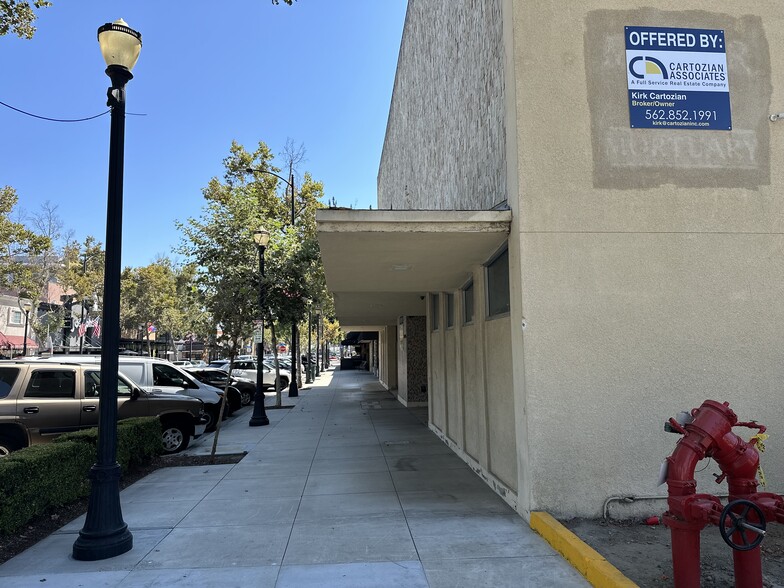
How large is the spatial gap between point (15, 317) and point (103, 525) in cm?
5284

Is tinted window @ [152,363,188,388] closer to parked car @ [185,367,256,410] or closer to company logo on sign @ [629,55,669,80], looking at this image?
parked car @ [185,367,256,410]

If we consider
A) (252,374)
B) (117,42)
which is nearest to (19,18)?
(117,42)

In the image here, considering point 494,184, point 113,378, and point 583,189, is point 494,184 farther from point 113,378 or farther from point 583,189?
point 113,378

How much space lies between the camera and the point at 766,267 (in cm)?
577

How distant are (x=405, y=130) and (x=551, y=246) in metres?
12.9

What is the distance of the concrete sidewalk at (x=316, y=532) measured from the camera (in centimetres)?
434

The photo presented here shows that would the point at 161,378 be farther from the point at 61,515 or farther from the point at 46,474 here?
the point at 46,474

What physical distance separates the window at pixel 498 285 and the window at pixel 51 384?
23.2ft

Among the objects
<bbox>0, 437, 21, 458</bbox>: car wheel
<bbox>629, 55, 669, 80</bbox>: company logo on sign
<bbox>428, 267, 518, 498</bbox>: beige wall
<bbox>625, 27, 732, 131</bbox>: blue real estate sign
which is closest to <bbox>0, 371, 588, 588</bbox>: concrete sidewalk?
<bbox>428, 267, 518, 498</bbox>: beige wall

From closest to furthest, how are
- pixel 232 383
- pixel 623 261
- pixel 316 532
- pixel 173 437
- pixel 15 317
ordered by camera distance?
pixel 316 532
pixel 623 261
pixel 173 437
pixel 232 383
pixel 15 317

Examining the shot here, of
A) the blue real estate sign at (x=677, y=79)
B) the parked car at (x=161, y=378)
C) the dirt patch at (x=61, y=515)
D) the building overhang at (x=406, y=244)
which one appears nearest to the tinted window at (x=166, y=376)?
the parked car at (x=161, y=378)

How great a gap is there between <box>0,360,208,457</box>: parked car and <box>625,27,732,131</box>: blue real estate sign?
25.8 feet

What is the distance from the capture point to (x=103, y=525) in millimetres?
4863

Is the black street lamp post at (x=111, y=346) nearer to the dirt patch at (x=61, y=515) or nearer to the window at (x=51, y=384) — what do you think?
the dirt patch at (x=61, y=515)
